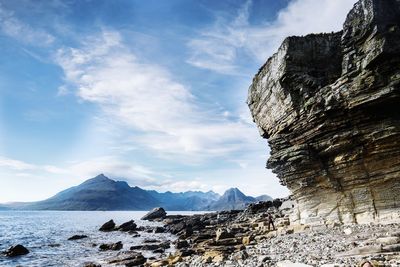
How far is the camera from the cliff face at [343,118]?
27.5 m

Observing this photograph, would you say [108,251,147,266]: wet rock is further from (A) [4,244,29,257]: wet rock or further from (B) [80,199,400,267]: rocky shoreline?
(A) [4,244,29,257]: wet rock

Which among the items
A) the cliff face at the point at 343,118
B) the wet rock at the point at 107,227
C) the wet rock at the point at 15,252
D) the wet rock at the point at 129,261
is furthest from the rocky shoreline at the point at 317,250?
the wet rock at the point at 107,227

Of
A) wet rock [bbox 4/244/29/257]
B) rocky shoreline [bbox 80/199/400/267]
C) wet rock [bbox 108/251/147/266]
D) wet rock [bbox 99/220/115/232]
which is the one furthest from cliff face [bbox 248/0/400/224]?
wet rock [bbox 99/220/115/232]

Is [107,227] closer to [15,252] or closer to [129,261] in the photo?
[15,252]

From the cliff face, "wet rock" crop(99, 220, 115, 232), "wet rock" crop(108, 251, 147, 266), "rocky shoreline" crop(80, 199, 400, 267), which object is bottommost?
"wet rock" crop(108, 251, 147, 266)

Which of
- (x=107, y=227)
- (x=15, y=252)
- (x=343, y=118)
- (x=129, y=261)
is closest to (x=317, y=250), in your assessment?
(x=343, y=118)

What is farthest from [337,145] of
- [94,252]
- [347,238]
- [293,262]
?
[94,252]

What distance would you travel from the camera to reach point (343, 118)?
30.0 metres

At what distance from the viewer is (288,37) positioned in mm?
36312

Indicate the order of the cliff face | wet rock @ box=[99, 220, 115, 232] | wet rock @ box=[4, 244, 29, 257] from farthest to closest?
wet rock @ box=[99, 220, 115, 232], wet rock @ box=[4, 244, 29, 257], the cliff face

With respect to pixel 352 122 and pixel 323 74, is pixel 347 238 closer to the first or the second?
pixel 352 122

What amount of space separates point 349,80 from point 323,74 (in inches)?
318

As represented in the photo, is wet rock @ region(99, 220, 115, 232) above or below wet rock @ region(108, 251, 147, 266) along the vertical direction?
above

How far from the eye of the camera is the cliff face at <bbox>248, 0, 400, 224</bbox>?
2752 centimetres
